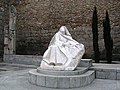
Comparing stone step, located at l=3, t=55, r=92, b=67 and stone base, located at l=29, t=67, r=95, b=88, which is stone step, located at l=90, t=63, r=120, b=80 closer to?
stone base, located at l=29, t=67, r=95, b=88

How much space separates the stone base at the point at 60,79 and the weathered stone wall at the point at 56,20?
5.51 m

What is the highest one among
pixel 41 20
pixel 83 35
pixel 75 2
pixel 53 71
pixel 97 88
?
pixel 75 2

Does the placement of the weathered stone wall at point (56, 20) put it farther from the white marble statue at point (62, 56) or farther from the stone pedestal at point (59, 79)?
the stone pedestal at point (59, 79)

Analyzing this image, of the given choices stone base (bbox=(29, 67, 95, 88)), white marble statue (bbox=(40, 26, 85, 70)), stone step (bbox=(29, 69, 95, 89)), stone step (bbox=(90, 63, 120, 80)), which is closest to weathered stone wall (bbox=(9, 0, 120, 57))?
stone step (bbox=(90, 63, 120, 80))

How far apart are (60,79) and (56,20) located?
6.89m

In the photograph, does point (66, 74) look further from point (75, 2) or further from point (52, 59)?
point (75, 2)

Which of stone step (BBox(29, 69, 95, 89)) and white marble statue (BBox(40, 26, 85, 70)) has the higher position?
white marble statue (BBox(40, 26, 85, 70))

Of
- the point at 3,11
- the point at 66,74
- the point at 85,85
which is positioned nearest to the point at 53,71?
the point at 66,74

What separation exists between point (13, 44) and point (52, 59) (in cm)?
420

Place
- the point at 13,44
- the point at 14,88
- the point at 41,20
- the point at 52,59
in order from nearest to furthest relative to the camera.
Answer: the point at 14,88 < the point at 52,59 < the point at 13,44 < the point at 41,20

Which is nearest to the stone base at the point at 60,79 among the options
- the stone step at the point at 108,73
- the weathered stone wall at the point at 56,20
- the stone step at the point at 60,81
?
the stone step at the point at 60,81

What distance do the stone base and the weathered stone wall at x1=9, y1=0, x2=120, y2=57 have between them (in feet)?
18.1

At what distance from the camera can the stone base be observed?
13.8 feet

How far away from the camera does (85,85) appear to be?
447 cm
